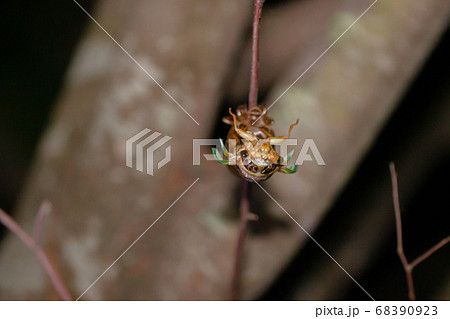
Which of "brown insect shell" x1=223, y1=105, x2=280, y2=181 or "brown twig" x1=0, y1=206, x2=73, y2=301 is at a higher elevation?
"brown insect shell" x1=223, y1=105, x2=280, y2=181

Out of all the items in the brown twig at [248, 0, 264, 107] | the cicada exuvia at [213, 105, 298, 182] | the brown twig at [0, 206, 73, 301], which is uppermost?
the brown twig at [248, 0, 264, 107]

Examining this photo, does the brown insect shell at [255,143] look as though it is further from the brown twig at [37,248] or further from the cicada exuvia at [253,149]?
the brown twig at [37,248]

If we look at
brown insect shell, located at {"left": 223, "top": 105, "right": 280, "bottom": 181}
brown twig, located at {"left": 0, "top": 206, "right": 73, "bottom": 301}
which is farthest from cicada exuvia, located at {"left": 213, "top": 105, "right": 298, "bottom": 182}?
brown twig, located at {"left": 0, "top": 206, "right": 73, "bottom": 301}

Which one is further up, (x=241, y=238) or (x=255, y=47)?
(x=255, y=47)

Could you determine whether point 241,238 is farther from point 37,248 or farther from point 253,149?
point 37,248

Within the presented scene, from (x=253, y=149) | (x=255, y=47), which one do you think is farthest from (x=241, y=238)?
(x=255, y=47)

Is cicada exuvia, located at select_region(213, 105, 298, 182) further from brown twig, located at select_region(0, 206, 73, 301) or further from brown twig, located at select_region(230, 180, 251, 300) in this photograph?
brown twig, located at select_region(0, 206, 73, 301)

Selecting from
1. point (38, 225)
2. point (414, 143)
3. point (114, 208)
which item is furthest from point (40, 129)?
point (414, 143)

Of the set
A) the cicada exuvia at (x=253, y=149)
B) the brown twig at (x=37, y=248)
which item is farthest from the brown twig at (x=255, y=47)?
the brown twig at (x=37, y=248)

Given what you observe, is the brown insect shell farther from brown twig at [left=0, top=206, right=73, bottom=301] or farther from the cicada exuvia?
Result: brown twig at [left=0, top=206, right=73, bottom=301]

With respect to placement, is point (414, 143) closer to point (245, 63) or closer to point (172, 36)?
point (245, 63)
